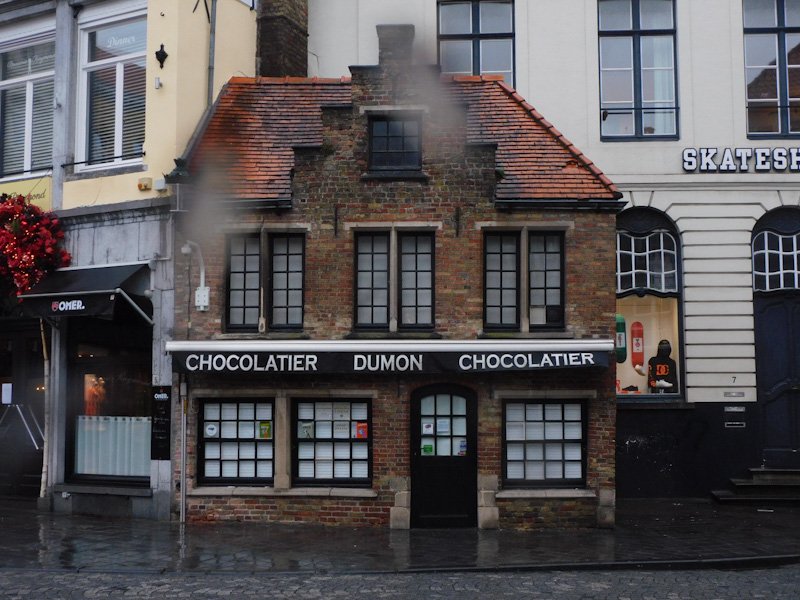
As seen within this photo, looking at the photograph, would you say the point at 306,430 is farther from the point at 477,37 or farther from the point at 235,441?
the point at 477,37

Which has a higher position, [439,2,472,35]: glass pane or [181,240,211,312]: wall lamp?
[439,2,472,35]: glass pane

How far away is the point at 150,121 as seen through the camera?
53.0ft

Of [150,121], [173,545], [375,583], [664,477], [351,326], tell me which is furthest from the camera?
[664,477]

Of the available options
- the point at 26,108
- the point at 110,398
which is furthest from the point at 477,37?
the point at 110,398

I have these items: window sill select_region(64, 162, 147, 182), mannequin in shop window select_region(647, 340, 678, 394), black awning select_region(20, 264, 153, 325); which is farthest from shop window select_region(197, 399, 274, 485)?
mannequin in shop window select_region(647, 340, 678, 394)

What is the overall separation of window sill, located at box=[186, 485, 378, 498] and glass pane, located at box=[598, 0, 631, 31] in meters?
10.3

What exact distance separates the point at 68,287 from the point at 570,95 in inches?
389

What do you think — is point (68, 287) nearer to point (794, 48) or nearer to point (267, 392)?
point (267, 392)

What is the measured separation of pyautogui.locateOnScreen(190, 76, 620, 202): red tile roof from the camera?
602 inches

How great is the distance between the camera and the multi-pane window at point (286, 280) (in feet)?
50.6

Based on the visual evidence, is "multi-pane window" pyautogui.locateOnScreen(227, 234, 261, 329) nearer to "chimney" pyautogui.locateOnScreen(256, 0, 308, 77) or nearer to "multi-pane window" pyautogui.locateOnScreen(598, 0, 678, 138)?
"chimney" pyautogui.locateOnScreen(256, 0, 308, 77)

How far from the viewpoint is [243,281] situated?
1553 cm

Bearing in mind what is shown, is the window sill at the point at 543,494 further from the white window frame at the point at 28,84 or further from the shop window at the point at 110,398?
the white window frame at the point at 28,84

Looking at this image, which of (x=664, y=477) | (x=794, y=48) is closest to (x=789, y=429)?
(x=664, y=477)
